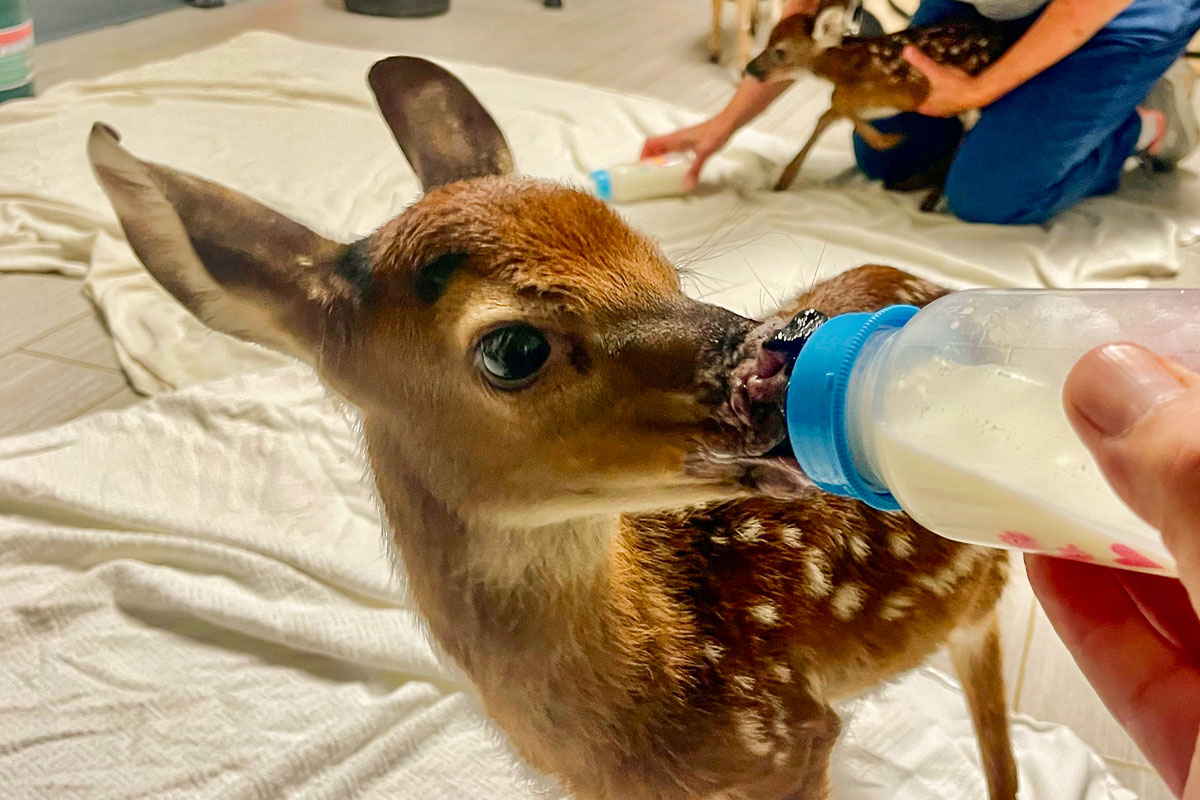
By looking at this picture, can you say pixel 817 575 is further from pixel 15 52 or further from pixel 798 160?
pixel 15 52

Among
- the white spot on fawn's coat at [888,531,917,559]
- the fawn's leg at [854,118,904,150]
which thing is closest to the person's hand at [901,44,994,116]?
the fawn's leg at [854,118,904,150]

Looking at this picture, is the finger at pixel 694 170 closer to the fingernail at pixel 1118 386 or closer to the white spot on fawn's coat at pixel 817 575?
the white spot on fawn's coat at pixel 817 575

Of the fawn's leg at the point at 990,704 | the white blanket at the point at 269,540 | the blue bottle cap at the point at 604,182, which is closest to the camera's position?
the fawn's leg at the point at 990,704

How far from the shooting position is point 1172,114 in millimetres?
2330

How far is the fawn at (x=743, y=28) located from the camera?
3.29 meters

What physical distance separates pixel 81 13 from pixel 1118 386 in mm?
3899

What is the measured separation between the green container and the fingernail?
2.69 meters

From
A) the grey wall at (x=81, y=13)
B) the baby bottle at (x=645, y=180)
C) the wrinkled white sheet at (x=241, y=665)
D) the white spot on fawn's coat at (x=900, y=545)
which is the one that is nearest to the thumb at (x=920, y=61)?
the baby bottle at (x=645, y=180)

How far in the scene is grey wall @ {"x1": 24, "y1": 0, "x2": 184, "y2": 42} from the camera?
11.0 feet

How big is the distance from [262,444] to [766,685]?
3.49 ft

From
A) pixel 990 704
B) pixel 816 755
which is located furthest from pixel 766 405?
pixel 990 704

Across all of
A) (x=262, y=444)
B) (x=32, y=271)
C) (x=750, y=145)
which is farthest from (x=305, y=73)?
(x=262, y=444)

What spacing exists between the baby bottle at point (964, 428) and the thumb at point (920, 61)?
1695 mm

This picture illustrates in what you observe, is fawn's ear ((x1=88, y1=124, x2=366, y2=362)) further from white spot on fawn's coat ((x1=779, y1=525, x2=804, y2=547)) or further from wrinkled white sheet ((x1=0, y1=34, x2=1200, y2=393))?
wrinkled white sheet ((x1=0, y1=34, x2=1200, y2=393))
